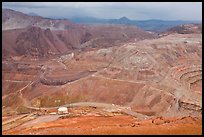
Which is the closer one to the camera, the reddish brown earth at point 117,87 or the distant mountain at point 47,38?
the reddish brown earth at point 117,87

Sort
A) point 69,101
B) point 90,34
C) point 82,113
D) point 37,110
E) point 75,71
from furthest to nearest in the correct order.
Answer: point 90,34
point 75,71
point 69,101
point 37,110
point 82,113

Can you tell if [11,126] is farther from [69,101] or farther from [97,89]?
[97,89]

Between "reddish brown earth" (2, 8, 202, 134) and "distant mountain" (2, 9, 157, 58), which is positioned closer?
"reddish brown earth" (2, 8, 202, 134)

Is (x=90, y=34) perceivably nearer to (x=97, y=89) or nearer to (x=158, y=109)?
(x=97, y=89)

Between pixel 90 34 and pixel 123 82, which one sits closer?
pixel 123 82

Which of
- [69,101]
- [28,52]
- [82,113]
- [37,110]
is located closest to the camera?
[82,113]

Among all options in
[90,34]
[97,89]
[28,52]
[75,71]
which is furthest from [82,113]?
[90,34]

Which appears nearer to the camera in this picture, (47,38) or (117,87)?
(117,87)

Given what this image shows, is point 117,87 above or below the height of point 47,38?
below

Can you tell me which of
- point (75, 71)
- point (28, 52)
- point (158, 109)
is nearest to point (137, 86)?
point (158, 109)
